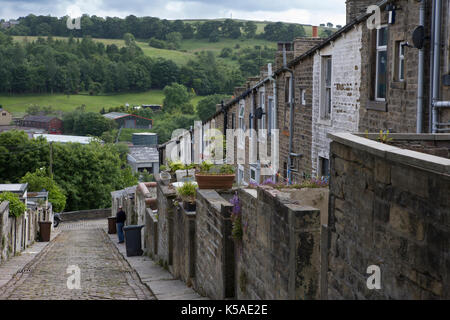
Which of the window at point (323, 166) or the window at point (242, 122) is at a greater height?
the window at point (242, 122)

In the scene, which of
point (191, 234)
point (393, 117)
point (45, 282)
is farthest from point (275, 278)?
point (45, 282)

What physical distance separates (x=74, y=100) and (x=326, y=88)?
4521 inches

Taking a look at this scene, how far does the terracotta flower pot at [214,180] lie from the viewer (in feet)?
33.9

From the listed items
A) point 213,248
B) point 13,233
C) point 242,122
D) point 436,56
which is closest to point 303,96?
point 436,56

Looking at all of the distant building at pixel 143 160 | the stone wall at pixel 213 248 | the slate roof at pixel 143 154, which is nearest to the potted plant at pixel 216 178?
the stone wall at pixel 213 248

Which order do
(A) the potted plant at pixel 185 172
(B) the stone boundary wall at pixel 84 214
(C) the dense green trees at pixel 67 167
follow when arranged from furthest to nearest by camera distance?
(C) the dense green trees at pixel 67 167 < (B) the stone boundary wall at pixel 84 214 < (A) the potted plant at pixel 185 172

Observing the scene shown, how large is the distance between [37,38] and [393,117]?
153489 millimetres

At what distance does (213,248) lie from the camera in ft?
28.5

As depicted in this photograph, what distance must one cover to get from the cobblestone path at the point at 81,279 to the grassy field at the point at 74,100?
4015 inches

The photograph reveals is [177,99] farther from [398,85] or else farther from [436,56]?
[436,56]

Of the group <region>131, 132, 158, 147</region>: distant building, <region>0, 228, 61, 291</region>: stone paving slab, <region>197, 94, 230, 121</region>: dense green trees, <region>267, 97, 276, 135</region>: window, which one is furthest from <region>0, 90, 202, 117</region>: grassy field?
<region>0, 228, 61, 291</region>: stone paving slab

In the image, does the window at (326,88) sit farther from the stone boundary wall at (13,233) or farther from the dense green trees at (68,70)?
the dense green trees at (68,70)

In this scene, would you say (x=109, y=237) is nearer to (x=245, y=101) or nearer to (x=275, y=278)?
(x=245, y=101)

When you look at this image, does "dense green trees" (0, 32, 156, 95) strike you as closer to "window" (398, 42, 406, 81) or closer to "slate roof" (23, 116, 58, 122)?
"slate roof" (23, 116, 58, 122)
